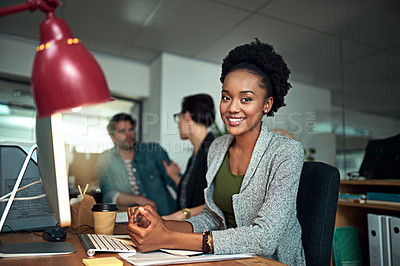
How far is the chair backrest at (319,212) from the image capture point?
3.60ft

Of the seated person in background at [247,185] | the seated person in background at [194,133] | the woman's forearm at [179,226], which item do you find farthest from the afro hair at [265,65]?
the seated person in background at [194,133]

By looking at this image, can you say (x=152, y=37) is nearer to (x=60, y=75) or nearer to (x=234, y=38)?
(x=234, y=38)

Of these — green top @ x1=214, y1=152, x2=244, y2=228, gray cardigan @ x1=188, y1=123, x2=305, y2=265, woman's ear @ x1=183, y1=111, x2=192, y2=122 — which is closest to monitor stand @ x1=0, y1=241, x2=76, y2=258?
gray cardigan @ x1=188, y1=123, x2=305, y2=265

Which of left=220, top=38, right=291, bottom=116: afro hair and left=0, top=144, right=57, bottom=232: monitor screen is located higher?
left=220, top=38, right=291, bottom=116: afro hair

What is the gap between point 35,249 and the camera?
3.09ft

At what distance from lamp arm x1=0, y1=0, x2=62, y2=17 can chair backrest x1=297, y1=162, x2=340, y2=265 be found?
0.95m

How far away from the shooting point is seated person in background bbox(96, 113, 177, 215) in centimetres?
317

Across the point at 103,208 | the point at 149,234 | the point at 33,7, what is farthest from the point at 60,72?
the point at 103,208

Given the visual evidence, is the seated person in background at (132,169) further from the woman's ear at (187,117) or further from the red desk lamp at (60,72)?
the red desk lamp at (60,72)

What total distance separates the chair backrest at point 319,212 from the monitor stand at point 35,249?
0.76m

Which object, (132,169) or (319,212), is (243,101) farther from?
(132,169)

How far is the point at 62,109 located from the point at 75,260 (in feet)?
1.54

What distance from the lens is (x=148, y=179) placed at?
3213 millimetres

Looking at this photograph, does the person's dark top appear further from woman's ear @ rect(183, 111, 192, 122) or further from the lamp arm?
the lamp arm
